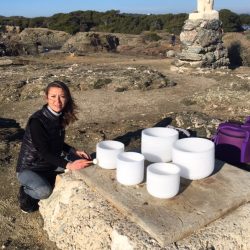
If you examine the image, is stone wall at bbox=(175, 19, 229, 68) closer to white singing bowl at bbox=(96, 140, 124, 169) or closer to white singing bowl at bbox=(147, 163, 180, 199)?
white singing bowl at bbox=(96, 140, 124, 169)

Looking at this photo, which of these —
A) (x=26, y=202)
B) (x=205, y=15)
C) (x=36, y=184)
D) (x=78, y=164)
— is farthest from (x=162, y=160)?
(x=205, y=15)

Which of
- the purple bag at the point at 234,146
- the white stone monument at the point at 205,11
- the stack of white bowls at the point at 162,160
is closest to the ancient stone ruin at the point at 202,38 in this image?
the white stone monument at the point at 205,11

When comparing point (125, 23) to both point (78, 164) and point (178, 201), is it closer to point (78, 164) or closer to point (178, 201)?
point (78, 164)

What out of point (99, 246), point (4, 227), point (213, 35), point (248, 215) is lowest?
point (4, 227)

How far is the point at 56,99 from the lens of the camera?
10.9ft

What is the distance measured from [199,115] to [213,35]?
16.4 ft

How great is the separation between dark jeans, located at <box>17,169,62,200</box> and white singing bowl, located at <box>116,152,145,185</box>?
2.57 ft

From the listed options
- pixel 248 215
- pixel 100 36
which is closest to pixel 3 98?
pixel 248 215

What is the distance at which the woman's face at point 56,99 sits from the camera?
329 centimetres

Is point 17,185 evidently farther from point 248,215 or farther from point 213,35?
point 213,35

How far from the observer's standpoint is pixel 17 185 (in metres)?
4.33

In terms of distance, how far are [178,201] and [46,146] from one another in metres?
1.25

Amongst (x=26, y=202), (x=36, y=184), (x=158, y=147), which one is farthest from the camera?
(x=26, y=202)

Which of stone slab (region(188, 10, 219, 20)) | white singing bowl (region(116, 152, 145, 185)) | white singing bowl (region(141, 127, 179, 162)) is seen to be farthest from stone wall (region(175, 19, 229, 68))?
white singing bowl (region(116, 152, 145, 185))
